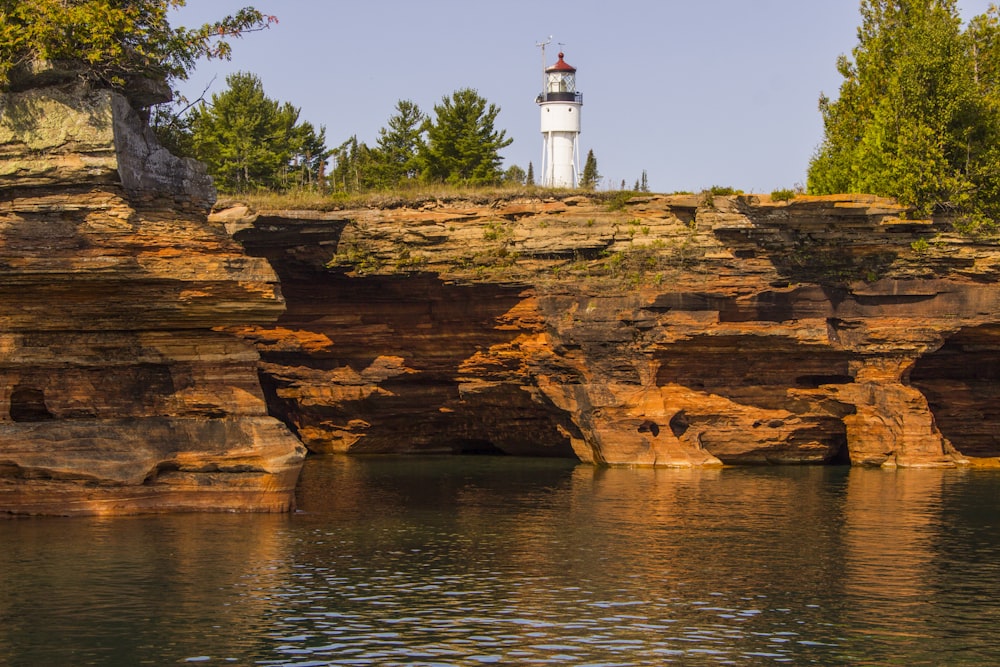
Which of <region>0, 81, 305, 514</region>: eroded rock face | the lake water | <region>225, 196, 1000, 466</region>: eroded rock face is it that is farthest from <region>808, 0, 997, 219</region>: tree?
<region>0, 81, 305, 514</region>: eroded rock face

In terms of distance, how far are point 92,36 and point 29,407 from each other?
32.1ft

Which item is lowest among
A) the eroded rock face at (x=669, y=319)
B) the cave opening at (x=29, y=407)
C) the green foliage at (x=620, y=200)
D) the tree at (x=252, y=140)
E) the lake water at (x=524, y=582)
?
the lake water at (x=524, y=582)

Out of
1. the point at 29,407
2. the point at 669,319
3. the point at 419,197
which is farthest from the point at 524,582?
the point at 419,197

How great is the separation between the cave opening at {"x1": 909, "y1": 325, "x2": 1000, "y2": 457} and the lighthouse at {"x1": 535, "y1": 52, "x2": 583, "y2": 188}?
25926mm

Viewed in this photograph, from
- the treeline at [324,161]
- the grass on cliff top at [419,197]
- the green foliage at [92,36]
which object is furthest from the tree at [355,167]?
the green foliage at [92,36]

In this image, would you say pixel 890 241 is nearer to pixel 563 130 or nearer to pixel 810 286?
pixel 810 286

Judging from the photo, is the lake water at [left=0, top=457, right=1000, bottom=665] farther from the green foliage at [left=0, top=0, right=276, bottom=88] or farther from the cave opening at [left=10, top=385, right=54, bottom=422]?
the green foliage at [left=0, top=0, right=276, bottom=88]

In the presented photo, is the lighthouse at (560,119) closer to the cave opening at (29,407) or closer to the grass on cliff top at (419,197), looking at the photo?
the grass on cliff top at (419,197)

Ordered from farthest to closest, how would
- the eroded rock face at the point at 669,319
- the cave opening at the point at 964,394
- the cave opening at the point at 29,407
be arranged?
1. the cave opening at the point at 964,394
2. the eroded rock face at the point at 669,319
3. the cave opening at the point at 29,407

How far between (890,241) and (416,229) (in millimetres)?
17156

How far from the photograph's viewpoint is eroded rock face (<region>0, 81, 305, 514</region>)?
95.8ft

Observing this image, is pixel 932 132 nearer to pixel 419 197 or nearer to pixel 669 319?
pixel 669 319

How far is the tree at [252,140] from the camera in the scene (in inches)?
2447

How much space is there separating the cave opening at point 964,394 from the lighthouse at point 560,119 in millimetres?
25926
